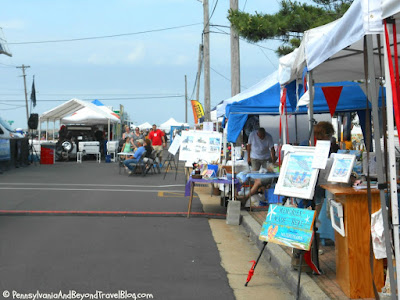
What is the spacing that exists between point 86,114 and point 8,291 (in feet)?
94.7

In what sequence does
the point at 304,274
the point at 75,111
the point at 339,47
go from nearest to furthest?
the point at 339,47
the point at 304,274
the point at 75,111

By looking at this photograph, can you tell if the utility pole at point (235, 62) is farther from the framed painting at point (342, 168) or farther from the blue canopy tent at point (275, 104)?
the framed painting at point (342, 168)

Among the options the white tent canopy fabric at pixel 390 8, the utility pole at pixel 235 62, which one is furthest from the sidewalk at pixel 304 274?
the utility pole at pixel 235 62

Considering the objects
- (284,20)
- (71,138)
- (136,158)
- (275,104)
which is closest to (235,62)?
(284,20)

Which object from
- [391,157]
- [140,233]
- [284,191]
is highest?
[391,157]

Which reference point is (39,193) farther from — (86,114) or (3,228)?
(86,114)

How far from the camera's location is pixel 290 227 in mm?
6098

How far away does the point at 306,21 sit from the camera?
47.4ft

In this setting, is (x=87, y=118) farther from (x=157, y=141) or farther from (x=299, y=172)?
(x=299, y=172)

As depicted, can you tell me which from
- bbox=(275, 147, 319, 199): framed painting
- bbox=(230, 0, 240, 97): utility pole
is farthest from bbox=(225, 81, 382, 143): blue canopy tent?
bbox=(230, 0, 240, 97): utility pole

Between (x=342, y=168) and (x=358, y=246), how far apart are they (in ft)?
2.94

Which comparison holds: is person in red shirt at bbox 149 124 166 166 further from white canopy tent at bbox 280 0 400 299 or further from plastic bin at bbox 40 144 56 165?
white canopy tent at bbox 280 0 400 299

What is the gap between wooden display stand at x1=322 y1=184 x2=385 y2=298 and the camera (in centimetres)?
534

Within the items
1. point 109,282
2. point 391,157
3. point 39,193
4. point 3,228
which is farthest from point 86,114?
point 391,157
